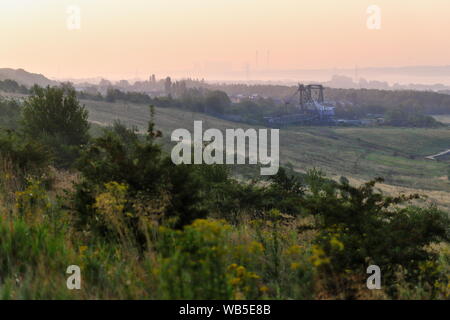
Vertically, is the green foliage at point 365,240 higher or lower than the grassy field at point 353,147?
higher

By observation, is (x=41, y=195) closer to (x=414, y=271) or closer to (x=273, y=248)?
(x=273, y=248)

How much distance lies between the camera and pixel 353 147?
323ft

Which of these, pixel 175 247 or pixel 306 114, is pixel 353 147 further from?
pixel 175 247

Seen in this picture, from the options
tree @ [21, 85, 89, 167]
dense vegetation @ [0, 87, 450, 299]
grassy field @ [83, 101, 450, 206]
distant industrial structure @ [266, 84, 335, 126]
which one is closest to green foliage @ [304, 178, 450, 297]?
dense vegetation @ [0, 87, 450, 299]

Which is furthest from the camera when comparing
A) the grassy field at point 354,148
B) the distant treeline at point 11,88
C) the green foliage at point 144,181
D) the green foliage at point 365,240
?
the distant treeline at point 11,88

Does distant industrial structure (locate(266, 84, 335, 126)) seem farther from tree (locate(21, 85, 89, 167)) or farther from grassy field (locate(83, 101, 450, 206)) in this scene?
tree (locate(21, 85, 89, 167))

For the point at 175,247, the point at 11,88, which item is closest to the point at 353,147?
the point at 11,88

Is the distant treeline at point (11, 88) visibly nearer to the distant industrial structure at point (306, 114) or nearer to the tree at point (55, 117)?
the distant industrial structure at point (306, 114)

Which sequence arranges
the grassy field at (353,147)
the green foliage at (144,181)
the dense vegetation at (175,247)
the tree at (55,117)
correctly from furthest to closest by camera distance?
the grassy field at (353,147)
the tree at (55,117)
the green foliage at (144,181)
the dense vegetation at (175,247)

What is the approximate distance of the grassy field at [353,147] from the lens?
69.9 meters

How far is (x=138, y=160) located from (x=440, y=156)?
103086 millimetres

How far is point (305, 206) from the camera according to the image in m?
6.74

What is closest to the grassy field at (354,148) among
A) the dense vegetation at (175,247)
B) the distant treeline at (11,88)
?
the distant treeline at (11,88)

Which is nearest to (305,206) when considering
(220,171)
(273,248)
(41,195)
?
(273,248)
